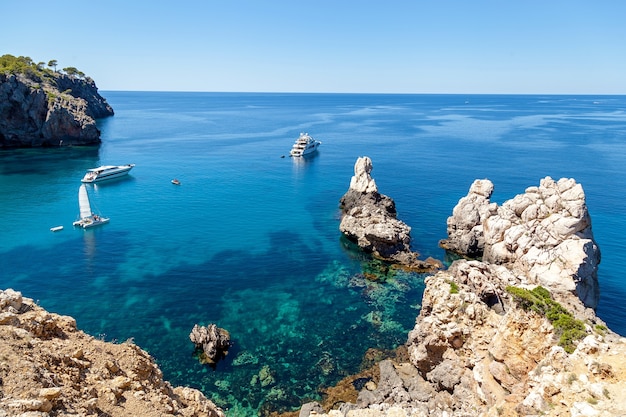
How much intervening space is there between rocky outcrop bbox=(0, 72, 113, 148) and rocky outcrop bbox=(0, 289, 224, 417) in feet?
371

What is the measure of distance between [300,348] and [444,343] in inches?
486

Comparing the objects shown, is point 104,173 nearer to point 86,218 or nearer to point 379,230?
point 86,218

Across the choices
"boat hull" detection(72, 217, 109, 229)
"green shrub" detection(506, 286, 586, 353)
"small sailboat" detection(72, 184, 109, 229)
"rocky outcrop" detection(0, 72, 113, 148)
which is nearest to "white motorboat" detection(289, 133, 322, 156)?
"small sailboat" detection(72, 184, 109, 229)

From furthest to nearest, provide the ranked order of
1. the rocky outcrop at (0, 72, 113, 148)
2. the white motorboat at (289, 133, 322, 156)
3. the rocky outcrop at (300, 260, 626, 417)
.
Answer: the white motorboat at (289, 133, 322, 156) < the rocky outcrop at (0, 72, 113, 148) < the rocky outcrop at (300, 260, 626, 417)

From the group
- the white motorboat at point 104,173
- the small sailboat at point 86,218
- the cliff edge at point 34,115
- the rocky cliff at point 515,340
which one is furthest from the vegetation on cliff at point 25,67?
the rocky cliff at point 515,340

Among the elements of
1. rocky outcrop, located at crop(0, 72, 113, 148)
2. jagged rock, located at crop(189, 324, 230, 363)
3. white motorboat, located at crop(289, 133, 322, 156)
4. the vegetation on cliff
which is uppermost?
the vegetation on cliff

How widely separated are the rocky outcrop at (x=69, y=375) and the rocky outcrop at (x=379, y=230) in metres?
34.9

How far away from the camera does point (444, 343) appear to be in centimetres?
2905

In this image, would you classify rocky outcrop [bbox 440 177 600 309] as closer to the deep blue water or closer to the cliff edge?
the deep blue water

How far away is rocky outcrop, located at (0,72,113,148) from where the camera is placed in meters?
105

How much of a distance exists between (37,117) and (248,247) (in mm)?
92760

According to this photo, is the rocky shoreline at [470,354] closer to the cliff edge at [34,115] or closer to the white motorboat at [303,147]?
the white motorboat at [303,147]

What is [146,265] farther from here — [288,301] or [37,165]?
[37,165]

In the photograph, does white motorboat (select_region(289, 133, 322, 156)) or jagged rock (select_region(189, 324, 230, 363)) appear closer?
jagged rock (select_region(189, 324, 230, 363))
